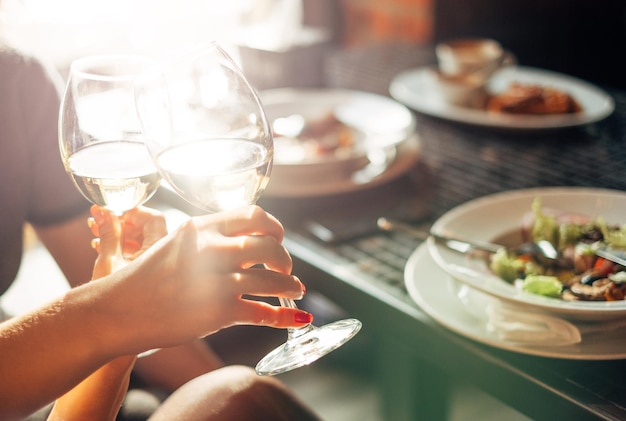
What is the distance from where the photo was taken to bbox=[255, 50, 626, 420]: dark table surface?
0.68 meters

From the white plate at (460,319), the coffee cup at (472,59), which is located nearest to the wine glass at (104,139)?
the white plate at (460,319)

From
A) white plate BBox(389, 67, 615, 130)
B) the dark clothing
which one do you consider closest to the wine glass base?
the dark clothing

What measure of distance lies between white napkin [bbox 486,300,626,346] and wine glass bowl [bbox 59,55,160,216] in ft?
1.25

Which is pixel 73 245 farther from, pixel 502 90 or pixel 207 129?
pixel 502 90

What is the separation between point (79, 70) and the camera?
0.71 metres

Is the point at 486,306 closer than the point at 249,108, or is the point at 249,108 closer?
the point at 249,108

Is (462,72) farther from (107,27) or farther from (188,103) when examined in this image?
(107,27)

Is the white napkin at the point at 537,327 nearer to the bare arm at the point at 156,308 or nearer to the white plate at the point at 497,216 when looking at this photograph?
the white plate at the point at 497,216

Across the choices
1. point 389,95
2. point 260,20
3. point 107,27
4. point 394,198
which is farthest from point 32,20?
point 394,198

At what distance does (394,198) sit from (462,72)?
1.77 ft

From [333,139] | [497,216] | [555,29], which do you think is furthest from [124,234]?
[555,29]

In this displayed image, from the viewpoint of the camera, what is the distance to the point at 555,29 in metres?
2.48

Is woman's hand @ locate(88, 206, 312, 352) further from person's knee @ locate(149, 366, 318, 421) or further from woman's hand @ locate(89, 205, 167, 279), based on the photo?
person's knee @ locate(149, 366, 318, 421)

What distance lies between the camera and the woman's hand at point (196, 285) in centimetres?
55
